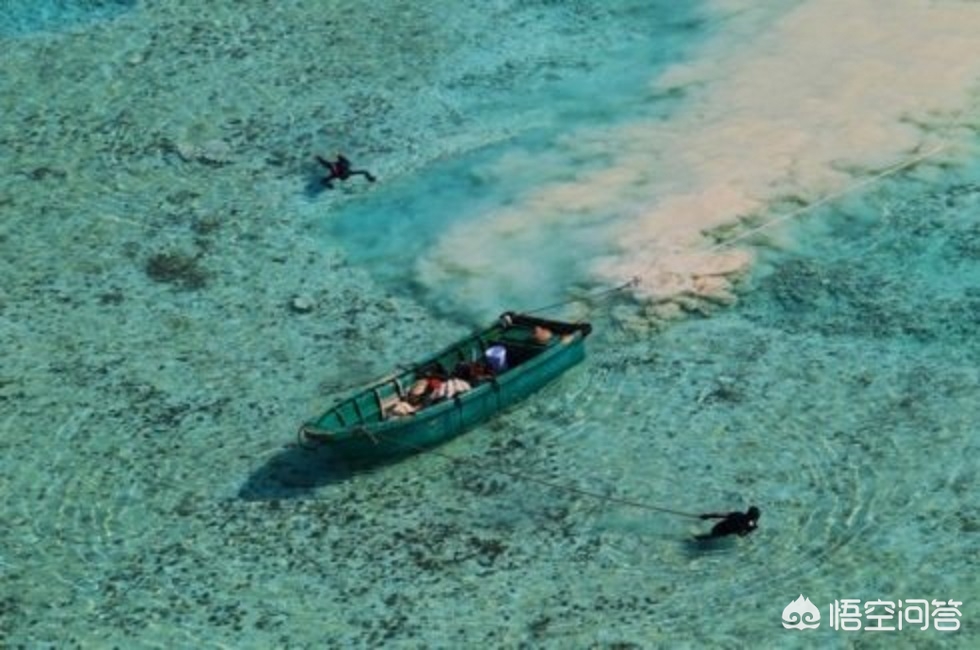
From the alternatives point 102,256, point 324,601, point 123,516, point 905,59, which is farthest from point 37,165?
point 905,59

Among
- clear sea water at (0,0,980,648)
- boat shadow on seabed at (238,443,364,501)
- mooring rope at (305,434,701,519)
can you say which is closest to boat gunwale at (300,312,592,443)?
mooring rope at (305,434,701,519)

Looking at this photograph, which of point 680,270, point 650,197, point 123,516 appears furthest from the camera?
point 650,197

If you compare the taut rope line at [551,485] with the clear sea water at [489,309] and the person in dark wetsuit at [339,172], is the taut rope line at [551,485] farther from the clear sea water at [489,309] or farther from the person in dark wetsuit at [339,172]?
the person in dark wetsuit at [339,172]

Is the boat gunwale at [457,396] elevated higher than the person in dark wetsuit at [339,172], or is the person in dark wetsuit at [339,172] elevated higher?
the person in dark wetsuit at [339,172]

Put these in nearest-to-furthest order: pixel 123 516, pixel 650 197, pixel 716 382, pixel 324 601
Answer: pixel 324 601
pixel 123 516
pixel 716 382
pixel 650 197

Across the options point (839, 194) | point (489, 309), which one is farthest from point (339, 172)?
point (839, 194)

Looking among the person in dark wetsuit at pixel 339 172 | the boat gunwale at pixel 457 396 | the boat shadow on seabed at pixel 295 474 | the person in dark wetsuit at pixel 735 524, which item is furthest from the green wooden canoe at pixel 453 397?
the person in dark wetsuit at pixel 339 172

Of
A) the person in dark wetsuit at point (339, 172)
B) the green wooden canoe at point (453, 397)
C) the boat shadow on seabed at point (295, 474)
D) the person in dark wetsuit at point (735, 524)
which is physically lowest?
the person in dark wetsuit at point (735, 524)

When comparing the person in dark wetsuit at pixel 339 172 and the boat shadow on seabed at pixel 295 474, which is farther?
the person in dark wetsuit at pixel 339 172

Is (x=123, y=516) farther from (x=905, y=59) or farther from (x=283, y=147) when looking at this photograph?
(x=905, y=59)
